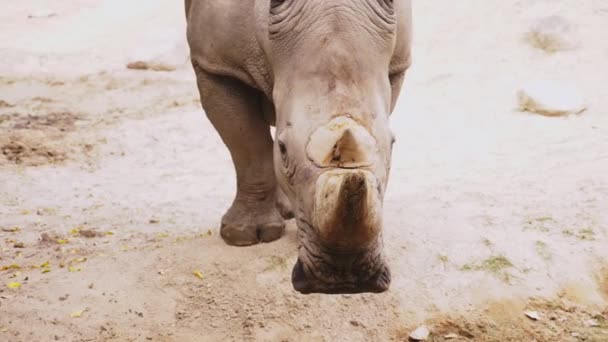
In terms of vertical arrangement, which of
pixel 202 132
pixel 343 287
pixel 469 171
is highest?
pixel 343 287

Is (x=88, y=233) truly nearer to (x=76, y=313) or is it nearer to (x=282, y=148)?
(x=76, y=313)

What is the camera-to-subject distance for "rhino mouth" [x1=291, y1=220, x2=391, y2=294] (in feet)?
7.85

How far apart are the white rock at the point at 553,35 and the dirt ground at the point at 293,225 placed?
0.46 feet

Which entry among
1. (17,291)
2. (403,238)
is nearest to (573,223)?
(403,238)

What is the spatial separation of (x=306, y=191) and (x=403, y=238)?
7.39ft

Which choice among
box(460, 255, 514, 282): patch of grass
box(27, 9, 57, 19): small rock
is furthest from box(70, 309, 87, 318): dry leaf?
box(27, 9, 57, 19): small rock

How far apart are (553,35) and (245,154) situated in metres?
6.56

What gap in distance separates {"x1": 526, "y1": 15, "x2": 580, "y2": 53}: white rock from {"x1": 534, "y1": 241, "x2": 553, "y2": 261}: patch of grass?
543 centimetres

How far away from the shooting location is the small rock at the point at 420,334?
3.71 m

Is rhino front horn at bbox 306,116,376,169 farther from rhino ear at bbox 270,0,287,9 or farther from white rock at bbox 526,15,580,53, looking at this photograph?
white rock at bbox 526,15,580,53

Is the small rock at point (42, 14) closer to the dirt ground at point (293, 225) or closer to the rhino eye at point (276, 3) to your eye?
the dirt ground at point (293, 225)

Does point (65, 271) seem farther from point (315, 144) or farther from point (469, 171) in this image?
point (469, 171)

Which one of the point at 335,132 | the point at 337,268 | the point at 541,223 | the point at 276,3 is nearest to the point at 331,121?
the point at 335,132

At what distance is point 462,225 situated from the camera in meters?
4.64
